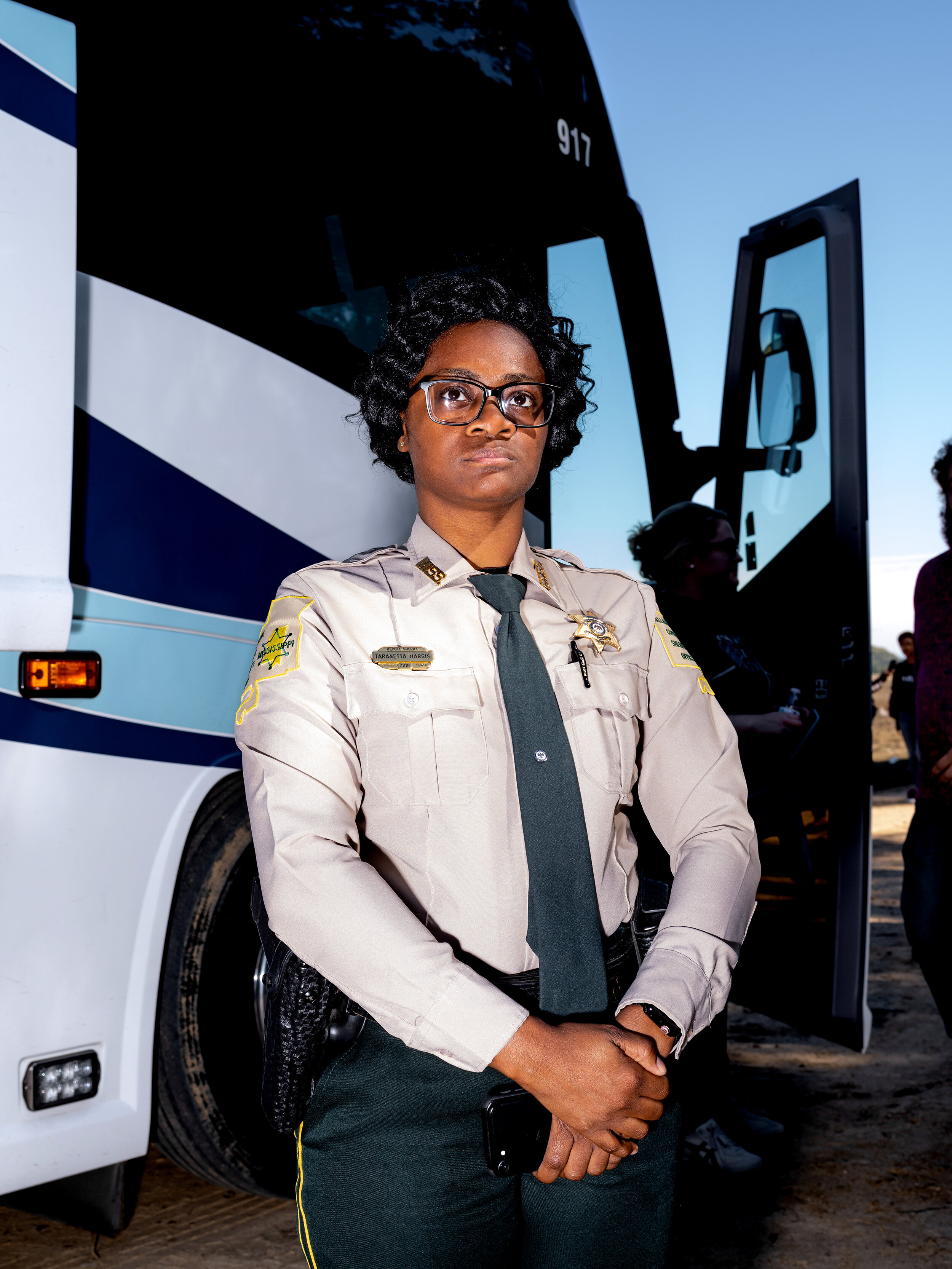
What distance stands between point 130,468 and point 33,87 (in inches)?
28.5

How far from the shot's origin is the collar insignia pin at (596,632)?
1.54 m

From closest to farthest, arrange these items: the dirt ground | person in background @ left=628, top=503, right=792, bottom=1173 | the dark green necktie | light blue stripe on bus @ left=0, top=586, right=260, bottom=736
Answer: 1. the dark green necktie
2. light blue stripe on bus @ left=0, top=586, right=260, bottom=736
3. the dirt ground
4. person in background @ left=628, top=503, right=792, bottom=1173

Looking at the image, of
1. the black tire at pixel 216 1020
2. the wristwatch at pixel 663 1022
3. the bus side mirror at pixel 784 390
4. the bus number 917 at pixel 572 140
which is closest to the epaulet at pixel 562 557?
the wristwatch at pixel 663 1022

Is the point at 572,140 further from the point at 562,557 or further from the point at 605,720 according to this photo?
the point at 605,720

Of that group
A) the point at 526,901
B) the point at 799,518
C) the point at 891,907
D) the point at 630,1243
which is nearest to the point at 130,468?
the point at 526,901

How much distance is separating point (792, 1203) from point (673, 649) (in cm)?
203

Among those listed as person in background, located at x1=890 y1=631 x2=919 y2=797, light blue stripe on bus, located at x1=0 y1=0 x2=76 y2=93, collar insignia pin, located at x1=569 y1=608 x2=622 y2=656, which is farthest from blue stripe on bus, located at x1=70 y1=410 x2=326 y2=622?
person in background, located at x1=890 y1=631 x2=919 y2=797

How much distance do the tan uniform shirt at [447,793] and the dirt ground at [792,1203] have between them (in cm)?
152

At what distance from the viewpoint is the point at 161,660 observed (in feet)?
7.79

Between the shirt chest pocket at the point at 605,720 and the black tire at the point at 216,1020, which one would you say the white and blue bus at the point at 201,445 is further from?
the shirt chest pocket at the point at 605,720

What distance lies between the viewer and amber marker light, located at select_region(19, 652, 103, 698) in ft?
6.91

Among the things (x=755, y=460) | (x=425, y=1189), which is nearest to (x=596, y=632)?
(x=425, y=1189)

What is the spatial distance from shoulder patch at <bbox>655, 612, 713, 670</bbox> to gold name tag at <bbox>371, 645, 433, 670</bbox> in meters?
0.38

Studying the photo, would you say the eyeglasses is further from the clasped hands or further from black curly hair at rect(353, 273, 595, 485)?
the clasped hands
